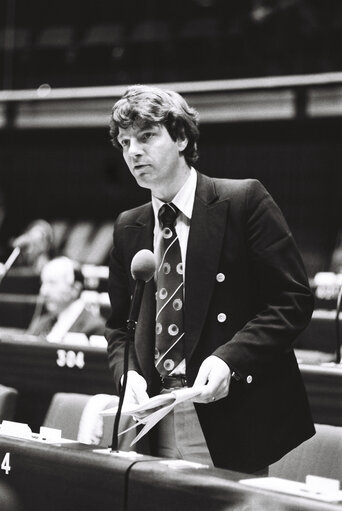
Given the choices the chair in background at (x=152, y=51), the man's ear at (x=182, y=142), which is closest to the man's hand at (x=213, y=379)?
the man's ear at (x=182, y=142)

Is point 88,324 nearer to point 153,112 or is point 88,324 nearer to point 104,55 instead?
point 153,112

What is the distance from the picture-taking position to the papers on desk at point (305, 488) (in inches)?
50.4

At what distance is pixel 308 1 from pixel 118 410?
306 inches

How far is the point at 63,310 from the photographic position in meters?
5.06

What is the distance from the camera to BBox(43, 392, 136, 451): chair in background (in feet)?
7.26

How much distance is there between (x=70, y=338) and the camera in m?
4.25

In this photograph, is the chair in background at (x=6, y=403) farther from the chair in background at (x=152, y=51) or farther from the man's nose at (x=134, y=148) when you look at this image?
the chair in background at (x=152, y=51)

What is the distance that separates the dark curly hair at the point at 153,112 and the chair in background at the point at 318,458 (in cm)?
85

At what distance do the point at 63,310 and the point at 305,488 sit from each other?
382 centimetres

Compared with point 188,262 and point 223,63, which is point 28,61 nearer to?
point 223,63

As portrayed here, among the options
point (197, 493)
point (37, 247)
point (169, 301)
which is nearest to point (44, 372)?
point (169, 301)

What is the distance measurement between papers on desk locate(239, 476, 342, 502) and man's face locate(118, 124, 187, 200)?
0.68 metres

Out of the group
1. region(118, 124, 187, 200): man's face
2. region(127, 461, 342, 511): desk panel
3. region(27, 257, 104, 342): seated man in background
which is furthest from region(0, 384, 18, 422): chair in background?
region(27, 257, 104, 342): seated man in background

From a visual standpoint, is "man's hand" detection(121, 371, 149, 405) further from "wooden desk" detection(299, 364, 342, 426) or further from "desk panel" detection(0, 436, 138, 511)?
"wooden desk" detection(299, 364, 342, 426)
